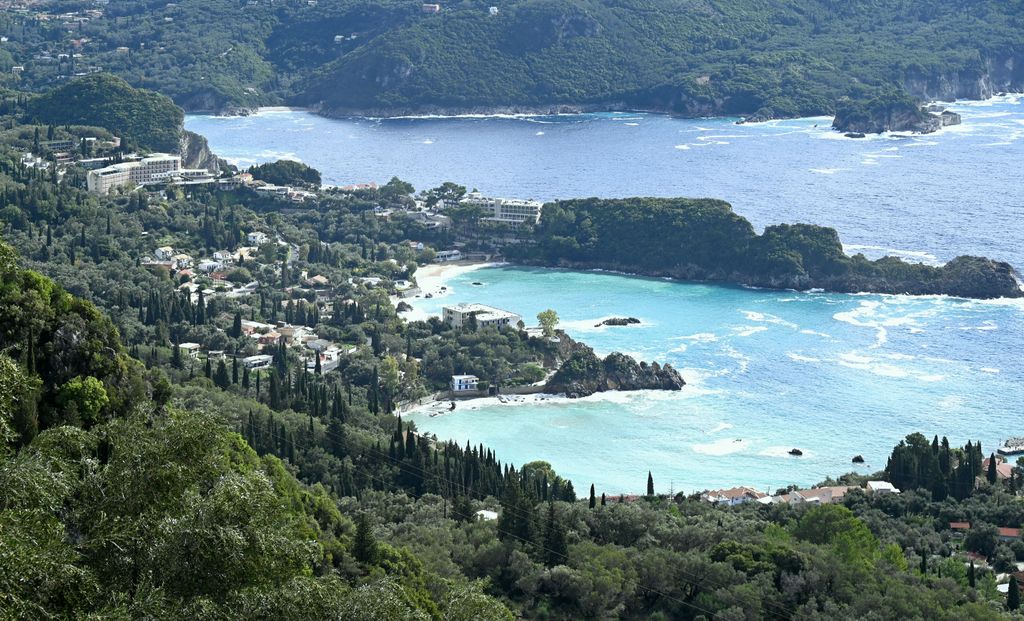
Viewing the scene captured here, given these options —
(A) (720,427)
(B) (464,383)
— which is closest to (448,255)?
(B) (464,383)

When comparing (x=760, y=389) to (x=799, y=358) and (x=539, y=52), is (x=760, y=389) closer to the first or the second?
(x=799, y=358)

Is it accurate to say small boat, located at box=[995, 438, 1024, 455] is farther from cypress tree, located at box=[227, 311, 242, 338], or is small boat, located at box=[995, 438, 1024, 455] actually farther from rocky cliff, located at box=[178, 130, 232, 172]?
rocky cliff, located at box=[178, 130, 232, 172]

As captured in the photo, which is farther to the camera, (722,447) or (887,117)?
(887,117)

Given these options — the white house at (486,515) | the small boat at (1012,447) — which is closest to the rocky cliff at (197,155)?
the small boat at (1012,447)

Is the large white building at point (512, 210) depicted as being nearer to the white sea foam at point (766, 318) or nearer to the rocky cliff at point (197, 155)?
the white sea foam at point (766, 318)

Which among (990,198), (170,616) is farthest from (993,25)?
(170,616)

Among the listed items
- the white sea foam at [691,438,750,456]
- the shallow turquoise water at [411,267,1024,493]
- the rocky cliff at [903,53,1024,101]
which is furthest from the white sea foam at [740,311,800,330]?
the rocky cliff at [903,53,1024,101]
